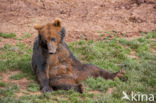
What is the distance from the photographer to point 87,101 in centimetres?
546

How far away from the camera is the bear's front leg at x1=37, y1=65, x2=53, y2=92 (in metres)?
6.01

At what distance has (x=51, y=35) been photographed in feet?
19.5

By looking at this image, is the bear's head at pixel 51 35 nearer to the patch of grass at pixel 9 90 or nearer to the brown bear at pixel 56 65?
the brown bear at pixel 56 65

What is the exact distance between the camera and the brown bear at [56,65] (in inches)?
236

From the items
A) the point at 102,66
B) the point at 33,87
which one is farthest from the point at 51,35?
the point at 102,66

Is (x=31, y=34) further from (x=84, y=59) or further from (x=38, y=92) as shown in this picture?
(x=38, y=92)

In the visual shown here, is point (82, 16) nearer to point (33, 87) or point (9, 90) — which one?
point (33, 87)

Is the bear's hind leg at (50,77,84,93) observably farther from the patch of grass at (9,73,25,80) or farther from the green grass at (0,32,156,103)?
the patch of grass at (9,73,25,80)

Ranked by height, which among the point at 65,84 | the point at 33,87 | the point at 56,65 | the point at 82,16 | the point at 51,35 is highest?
the point at 82,16

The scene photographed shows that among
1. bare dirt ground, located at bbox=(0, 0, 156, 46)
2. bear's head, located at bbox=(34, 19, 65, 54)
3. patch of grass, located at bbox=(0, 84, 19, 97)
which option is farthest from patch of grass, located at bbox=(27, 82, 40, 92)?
bare dirt ground, located at bbox=(0, 0, 156, 46)

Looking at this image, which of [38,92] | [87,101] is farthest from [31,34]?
[87,101]

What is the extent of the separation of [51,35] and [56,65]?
80 cm

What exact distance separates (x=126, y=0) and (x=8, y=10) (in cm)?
496

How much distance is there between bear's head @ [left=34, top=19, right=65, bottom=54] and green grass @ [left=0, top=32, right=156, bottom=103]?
947mm
